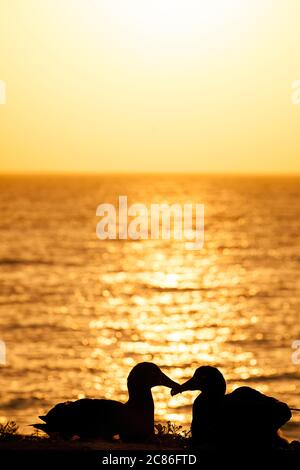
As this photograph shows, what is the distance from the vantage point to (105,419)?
9.05 meters

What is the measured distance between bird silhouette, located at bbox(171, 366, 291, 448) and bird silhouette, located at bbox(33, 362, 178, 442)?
50 cm

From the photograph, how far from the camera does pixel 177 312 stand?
56.0 m

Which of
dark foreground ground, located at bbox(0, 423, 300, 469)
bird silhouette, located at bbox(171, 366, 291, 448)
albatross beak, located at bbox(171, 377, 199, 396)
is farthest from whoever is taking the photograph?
albatross beak, located at bbox(171, 377, 199, 396)

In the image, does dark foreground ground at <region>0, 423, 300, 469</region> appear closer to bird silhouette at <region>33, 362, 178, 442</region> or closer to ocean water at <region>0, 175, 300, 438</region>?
bird silhouette at <region>33, 362, 178, 442</region>

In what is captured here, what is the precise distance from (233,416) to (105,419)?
1.21 metres

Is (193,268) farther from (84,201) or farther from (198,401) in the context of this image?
(84,201)

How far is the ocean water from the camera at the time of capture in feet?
122

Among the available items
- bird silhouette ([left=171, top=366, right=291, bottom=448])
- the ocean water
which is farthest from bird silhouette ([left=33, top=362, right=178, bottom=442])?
the ocean water

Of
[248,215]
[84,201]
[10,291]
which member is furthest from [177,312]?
[84,201]

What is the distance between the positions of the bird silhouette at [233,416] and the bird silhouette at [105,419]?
0.50 meters

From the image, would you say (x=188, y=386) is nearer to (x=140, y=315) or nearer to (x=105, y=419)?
(x=105, y=419)
